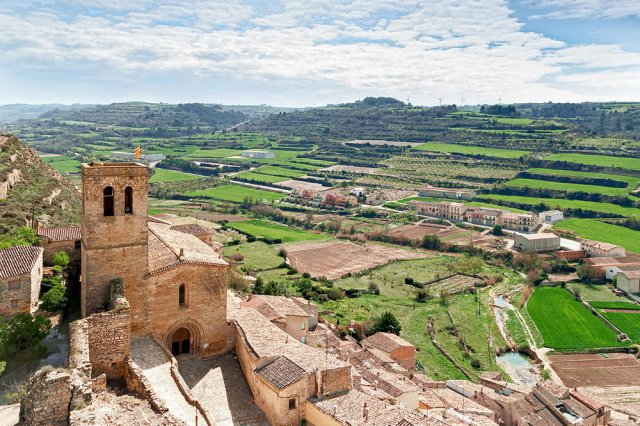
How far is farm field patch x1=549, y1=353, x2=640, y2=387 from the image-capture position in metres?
39.6

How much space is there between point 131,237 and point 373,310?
109 feet

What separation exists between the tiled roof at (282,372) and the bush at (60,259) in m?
12.1

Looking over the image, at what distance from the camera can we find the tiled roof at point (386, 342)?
116 ft

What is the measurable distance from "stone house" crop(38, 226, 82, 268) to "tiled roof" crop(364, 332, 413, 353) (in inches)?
789

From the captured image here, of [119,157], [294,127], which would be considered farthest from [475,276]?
[294,127]

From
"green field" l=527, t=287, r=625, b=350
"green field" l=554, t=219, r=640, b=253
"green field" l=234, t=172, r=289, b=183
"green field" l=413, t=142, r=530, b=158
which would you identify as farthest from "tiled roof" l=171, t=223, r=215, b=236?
"green field" l=413, t=142, r=530, b=158

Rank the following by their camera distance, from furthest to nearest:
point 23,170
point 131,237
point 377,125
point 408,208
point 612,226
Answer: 1. point 377,125
2. point 408,208
3. point 612,226
4. point 23,170
5. point 131,237

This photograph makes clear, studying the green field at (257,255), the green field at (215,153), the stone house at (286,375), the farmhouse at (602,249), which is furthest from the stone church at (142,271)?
the green field at (215,153)

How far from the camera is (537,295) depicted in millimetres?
58938

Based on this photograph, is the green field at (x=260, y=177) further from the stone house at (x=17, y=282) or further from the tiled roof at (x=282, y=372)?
the tiled roof at (x=282, y=372)

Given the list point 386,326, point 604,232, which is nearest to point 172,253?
point 386,326

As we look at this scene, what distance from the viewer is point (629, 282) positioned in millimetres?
60406

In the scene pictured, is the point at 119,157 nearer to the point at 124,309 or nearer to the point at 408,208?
the point at 408,208

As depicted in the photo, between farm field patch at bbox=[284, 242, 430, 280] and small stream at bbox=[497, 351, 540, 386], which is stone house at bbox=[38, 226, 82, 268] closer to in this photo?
small stream at bbox=[497, 351, 540, 386]
